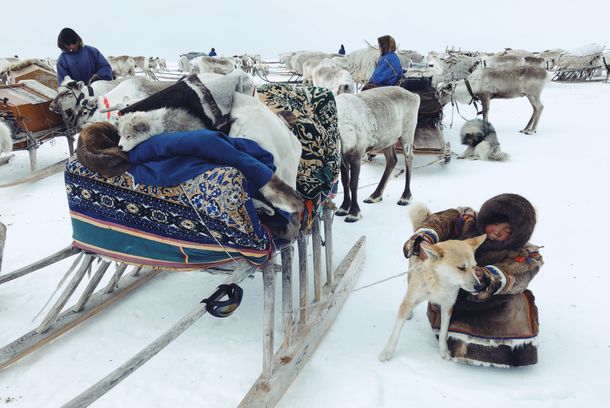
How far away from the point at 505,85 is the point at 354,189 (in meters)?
6.16

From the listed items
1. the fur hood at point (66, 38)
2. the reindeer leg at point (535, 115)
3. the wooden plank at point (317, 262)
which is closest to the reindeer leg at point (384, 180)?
the wooden plank at point (317, 262)

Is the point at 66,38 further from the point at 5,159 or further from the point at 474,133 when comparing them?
the point at 474,133

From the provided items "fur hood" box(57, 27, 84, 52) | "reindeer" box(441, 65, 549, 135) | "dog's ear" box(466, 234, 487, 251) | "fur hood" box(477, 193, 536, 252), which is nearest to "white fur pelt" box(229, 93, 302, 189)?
"dog's ear" box(466, 234, 487, 251)

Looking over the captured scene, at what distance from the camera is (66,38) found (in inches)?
238

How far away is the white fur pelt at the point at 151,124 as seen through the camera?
190cm

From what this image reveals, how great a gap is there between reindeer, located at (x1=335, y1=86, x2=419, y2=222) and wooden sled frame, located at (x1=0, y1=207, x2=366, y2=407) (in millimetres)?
1506

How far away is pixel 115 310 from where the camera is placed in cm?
297

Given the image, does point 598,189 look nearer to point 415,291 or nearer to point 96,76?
point 415,291

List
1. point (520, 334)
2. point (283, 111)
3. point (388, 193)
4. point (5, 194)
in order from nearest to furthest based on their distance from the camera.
→ point (520, 334) < point (283, 111) < point (5, 194) < point (388, 193)

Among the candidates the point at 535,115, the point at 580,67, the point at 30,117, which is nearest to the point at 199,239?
the point at 30,117

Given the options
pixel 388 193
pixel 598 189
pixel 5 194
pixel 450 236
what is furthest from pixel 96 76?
pixel 598 189

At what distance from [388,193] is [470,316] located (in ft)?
11.7

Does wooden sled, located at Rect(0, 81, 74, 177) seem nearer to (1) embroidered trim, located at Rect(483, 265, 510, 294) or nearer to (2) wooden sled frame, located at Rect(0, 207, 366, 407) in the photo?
(2) wooden sled frame, located at Rect(0, 207, 366, 407)

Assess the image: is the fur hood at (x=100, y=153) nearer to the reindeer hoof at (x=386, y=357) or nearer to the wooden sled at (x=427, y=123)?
the reindeer hoof at (x=386, y=357)
